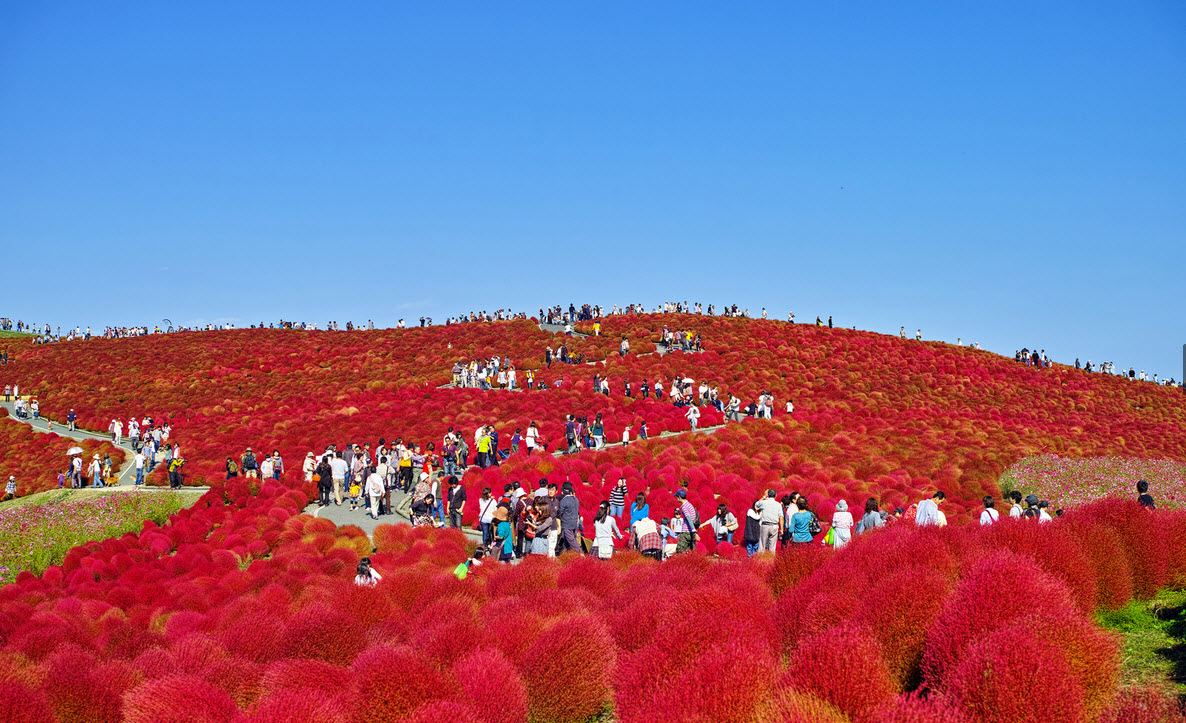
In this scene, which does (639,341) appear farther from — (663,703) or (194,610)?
(663,703)

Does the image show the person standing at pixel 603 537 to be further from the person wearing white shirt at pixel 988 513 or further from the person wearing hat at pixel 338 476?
the person wearing hat at pixel 338 476

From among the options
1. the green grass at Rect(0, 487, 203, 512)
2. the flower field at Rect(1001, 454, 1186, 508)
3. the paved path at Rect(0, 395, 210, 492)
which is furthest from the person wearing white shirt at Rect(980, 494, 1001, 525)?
the paved path at Rect(0, 395, 210, 492)

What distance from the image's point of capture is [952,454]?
101ft

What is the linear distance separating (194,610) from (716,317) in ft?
162

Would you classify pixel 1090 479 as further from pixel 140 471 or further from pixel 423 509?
pixel 140 471

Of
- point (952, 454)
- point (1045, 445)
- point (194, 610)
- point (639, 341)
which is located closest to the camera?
point (194, 610)

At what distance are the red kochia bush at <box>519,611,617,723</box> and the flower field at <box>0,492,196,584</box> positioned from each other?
19141 millimetres

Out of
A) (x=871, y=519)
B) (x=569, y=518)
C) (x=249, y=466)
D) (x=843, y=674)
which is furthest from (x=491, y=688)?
(x=249, y=466)

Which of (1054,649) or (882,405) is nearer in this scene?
(1054,649)

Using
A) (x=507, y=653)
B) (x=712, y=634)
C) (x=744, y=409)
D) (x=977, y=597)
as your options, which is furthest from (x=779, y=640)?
(x=744, y=409)

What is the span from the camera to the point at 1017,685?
19.7ft

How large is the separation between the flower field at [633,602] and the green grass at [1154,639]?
0.22 m

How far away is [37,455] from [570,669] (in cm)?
3914

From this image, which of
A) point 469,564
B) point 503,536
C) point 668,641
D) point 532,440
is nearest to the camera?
point 668,641
